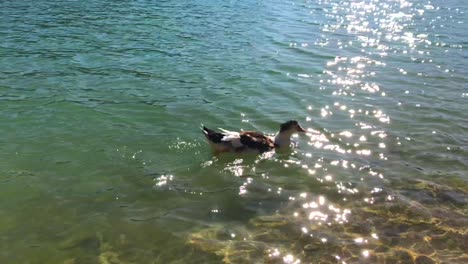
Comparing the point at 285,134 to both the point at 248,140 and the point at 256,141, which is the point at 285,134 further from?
the point at 248,140

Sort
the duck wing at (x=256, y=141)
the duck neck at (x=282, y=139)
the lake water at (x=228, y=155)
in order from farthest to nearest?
the duck neck at (x=282, y=139) → the duck wing at (x=256, y=141) → the lake water at (x=228, y=155)

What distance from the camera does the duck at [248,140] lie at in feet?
36.0

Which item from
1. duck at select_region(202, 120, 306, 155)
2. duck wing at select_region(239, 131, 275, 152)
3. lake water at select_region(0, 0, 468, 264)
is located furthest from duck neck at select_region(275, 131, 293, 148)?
lake water at select_region(0, 0, 468, 264)

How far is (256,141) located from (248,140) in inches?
9.5

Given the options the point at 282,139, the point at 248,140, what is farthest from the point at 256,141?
the point at 282,139

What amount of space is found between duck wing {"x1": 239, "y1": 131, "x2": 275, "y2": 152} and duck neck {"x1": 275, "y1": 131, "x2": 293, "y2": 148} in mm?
132

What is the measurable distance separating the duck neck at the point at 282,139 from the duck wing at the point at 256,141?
0.13 meters

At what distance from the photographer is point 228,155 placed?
11180 mm

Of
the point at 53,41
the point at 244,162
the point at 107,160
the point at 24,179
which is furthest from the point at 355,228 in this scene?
the point at 53,41

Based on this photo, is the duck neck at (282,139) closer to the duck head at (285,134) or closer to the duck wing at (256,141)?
the duck head at (285,134)

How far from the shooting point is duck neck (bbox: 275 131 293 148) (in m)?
11.6

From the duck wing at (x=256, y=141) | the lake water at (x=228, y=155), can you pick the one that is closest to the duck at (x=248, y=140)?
the duck wing at (x=256, y=141)

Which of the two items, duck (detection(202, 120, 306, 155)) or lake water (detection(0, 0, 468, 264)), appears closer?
lake water (detection(0, 0, 468, 264))

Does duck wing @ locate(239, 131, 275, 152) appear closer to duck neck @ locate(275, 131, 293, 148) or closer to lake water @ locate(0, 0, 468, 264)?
duck neck @ locate(275, 131, 293, 148)
